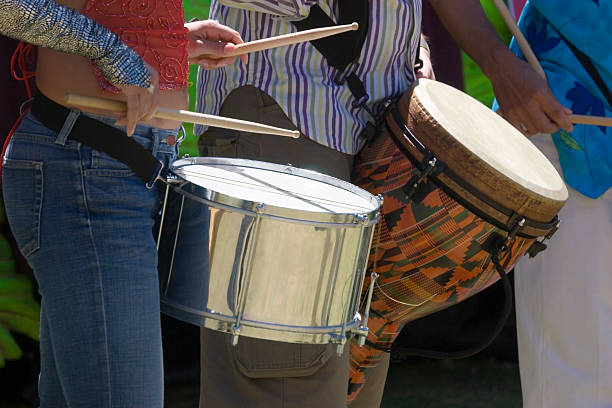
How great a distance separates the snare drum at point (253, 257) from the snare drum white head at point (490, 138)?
1.31 feet

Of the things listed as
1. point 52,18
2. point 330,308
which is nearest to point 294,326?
point 330,308

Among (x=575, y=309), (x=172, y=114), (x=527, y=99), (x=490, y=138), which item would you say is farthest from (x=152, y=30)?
(x=575, y=309)

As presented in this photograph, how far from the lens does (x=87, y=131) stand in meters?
1.54

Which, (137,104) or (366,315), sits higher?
(137,104)

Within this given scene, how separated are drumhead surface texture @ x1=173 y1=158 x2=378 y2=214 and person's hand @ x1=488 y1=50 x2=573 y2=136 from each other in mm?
757

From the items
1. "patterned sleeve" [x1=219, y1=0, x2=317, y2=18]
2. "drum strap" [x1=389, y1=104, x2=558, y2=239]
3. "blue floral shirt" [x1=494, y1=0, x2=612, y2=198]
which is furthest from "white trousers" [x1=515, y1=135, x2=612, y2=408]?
"patterned sleeve" [x1=219, y1=0, x2=317, y2=18]

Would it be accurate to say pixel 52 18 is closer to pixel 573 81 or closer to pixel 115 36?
pixel 115 36

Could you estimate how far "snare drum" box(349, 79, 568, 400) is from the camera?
80.4 inches

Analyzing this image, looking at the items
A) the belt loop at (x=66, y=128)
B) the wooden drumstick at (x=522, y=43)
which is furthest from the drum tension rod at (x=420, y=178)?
the belt loop at (x=66, y=128)

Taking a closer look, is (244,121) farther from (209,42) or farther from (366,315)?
(366,315)

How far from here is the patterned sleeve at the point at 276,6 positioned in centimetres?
203

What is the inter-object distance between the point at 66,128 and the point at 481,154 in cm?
89

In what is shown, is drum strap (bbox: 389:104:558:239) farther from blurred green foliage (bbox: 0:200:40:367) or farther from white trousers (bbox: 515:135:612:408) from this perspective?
blurred green foliage (bbox: 0:200:40:367)

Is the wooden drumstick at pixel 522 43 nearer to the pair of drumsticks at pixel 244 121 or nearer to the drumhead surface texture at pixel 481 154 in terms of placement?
the pair of drumsticks at pixel 244 121
